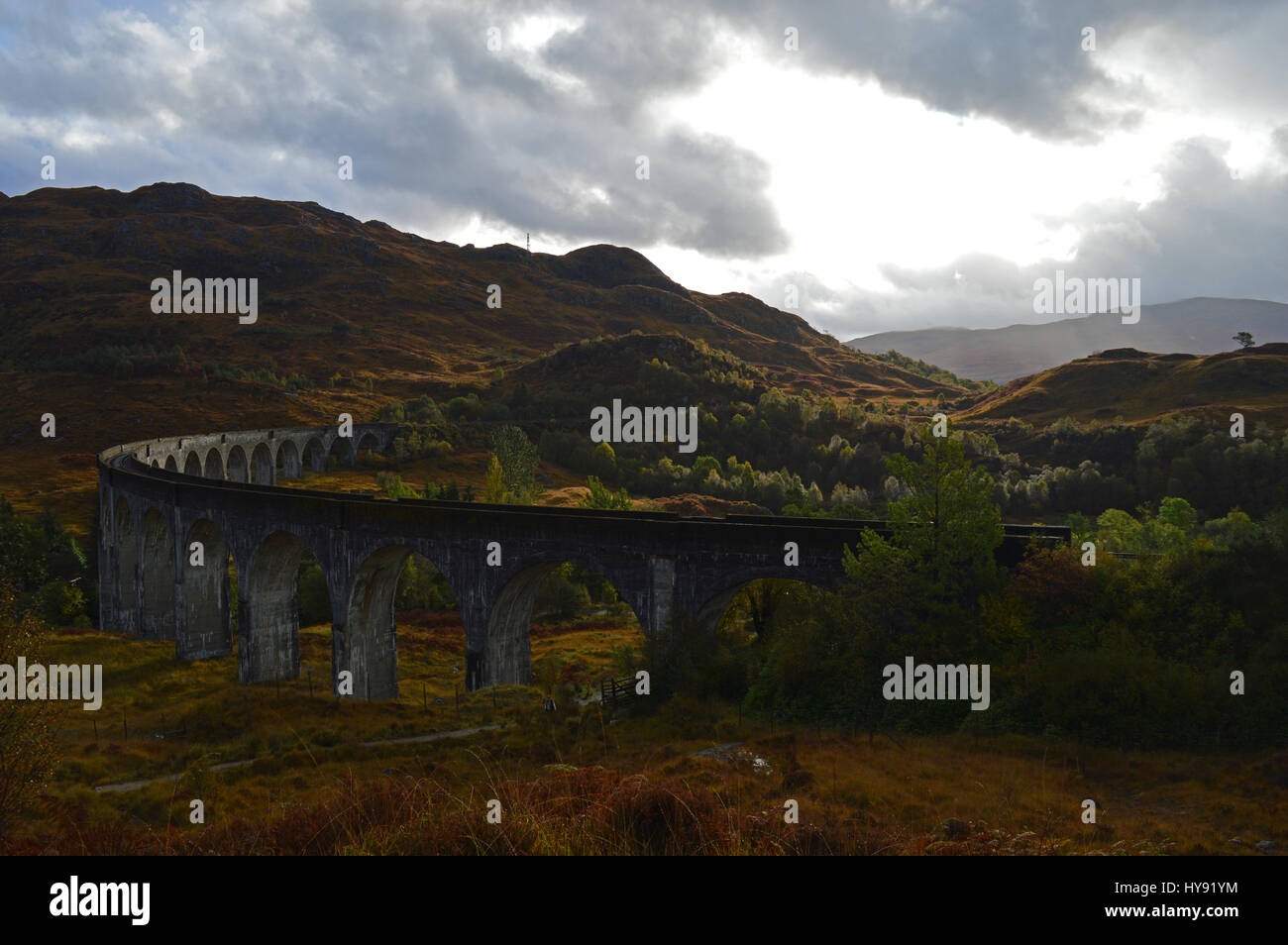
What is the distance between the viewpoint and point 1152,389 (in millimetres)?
102625

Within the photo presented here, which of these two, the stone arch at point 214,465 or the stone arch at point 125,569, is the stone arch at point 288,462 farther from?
the stone arch at point 125,569

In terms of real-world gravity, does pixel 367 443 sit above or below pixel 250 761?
above

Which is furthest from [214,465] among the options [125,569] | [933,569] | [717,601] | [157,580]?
[933,569]

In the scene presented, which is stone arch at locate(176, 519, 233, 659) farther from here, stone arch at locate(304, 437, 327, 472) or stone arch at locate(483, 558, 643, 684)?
stone arch at locate(304, 437, 327, 472)

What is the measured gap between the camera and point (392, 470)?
316 feet

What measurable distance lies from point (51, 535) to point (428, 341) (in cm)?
12618

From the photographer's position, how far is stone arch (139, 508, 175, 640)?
144 ft

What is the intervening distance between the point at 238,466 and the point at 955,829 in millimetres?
86428

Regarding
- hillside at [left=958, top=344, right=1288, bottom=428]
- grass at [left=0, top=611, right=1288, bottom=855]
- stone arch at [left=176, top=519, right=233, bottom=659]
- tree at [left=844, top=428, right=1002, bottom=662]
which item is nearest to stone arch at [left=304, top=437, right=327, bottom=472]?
stone arch at [left=176, top=519, right=233, bottom=659]

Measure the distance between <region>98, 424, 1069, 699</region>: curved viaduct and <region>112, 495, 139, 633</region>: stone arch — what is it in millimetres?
87

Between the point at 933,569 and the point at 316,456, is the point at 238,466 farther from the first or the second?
the point at 933,569
